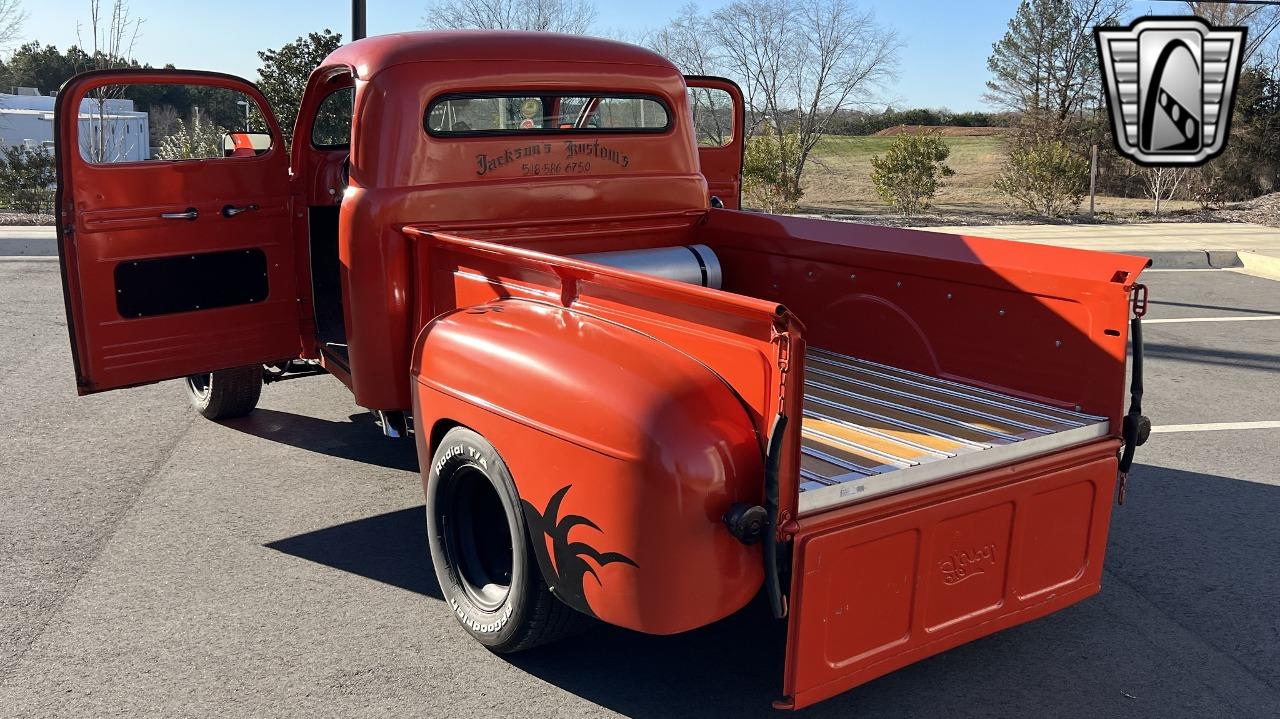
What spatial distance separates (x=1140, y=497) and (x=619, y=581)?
321 centimetres

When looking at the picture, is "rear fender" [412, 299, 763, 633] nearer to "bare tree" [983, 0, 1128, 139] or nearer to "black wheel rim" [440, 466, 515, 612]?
"black wheel rim" [440, 466, 515, 612]

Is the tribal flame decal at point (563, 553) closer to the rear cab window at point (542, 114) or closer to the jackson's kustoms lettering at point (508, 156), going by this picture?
the jackson's kustoms lettering at point (508, 156)

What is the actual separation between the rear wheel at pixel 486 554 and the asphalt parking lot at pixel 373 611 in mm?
145

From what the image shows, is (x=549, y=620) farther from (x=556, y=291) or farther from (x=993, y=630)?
(x=993, y=630)

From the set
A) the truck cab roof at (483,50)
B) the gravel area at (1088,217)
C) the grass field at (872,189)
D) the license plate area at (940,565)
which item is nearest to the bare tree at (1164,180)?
the grass field at (872,189)

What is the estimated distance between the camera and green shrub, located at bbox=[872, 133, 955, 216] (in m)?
17.4

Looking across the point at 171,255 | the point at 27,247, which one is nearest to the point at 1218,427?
the point at 171,255

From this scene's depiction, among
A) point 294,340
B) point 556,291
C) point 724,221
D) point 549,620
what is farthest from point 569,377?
point 294,340

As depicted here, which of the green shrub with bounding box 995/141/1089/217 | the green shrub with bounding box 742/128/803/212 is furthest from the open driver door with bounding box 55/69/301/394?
the green shrub with bounding box 995/141/1089/217

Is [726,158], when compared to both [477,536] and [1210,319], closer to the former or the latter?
[477,536]

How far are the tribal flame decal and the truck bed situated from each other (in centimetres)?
57

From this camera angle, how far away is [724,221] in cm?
489

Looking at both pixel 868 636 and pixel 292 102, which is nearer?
pixel 868 636

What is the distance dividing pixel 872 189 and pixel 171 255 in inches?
787
